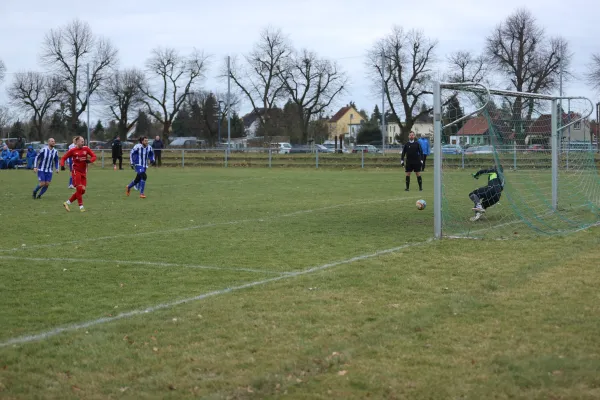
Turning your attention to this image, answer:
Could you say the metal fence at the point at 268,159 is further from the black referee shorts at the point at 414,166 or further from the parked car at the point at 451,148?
the parked car at the point at 451,148

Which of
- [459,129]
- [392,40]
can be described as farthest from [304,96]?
[459,129]

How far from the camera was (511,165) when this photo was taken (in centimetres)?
1521

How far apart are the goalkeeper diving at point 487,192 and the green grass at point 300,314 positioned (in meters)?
1.52

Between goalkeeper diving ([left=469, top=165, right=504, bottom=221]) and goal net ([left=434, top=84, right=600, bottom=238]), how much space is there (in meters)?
0.02

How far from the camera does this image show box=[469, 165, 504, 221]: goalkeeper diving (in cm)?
1407

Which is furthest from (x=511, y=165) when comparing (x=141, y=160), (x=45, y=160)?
Result: (x=45, y=160)

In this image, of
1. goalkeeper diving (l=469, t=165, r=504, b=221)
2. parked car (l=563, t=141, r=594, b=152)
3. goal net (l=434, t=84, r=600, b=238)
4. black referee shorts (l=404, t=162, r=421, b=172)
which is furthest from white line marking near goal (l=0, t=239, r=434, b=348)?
black referee shorts (l=404, t=162, r=421, b=172)

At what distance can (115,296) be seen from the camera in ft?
25.3

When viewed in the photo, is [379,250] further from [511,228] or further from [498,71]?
[498,71]

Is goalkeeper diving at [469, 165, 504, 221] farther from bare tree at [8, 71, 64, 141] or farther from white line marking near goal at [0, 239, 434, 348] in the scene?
bare tree at [8, 71, 64, 141]

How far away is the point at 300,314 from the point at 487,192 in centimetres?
847

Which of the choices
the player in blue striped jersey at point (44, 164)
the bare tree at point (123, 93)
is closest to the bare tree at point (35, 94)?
the bare tree at point (123, 93)

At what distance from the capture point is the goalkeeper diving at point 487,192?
46.2ft

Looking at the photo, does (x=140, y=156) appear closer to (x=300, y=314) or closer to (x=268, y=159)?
(x=300, y=314)
